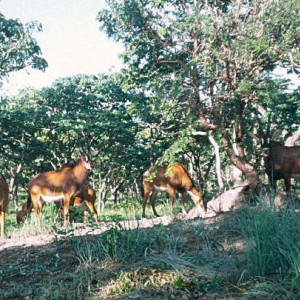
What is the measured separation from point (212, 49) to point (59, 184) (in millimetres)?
5754

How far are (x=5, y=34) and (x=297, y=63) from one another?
1155 centimetres

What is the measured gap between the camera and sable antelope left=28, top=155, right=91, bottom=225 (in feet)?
42.9

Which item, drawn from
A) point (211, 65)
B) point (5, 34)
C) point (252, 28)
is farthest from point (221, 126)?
point (5, 34)

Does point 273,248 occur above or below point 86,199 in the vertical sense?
below

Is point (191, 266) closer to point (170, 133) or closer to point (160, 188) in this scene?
point (170, 133)

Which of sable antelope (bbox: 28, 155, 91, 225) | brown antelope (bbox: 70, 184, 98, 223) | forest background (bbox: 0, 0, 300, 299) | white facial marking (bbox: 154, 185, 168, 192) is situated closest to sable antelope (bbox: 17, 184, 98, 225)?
brown antelope (bbox: 70, 184, 98, 223)

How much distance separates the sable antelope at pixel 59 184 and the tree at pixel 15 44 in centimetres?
689

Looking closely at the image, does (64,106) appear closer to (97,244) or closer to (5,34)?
(5,34)

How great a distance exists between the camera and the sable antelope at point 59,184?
42.9ft

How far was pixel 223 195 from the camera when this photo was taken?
13.6 m

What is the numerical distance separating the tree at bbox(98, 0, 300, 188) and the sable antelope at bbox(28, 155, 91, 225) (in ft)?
10.7

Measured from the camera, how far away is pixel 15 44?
18016mm

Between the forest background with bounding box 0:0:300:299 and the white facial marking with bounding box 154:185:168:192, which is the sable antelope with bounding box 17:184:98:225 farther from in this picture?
the white facial marking with bounding box 154:185:168:192

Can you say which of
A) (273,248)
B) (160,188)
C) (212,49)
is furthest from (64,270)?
(160,188)
